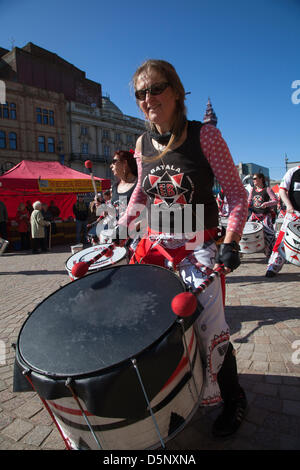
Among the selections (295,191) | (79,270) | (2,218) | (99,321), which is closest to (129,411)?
(99,321)

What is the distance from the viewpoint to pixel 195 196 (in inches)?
67.7

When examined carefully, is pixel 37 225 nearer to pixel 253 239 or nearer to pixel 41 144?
pixel 253 239

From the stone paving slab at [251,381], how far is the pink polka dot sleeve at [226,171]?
111cm

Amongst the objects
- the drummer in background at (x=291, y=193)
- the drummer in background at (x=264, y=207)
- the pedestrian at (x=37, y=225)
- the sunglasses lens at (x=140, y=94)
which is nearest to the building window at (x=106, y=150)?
the pedestrian at (x=37, y=225)

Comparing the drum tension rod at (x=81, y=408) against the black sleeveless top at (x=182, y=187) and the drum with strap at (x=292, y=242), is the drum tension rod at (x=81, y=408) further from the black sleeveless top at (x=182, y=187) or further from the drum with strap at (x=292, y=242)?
the drum with strap at (x=292, y=242)

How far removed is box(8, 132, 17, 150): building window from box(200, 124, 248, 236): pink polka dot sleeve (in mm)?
38717

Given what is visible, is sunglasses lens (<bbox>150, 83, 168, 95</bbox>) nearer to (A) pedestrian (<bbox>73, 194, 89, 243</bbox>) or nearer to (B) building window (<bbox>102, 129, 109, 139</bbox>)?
(A) pedestrian (<bbox>73, 194, 89, 243</bbox>)

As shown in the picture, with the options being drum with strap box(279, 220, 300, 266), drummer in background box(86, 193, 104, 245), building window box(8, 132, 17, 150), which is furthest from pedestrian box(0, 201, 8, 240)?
building window box(8, 132, 17, 150)

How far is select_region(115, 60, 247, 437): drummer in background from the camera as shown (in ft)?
5.16

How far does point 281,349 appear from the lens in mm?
2758

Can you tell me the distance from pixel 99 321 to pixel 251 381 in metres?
A: 1.60
